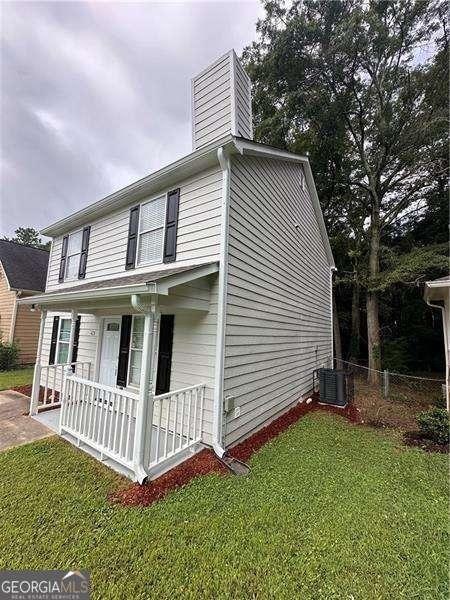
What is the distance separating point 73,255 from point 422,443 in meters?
10.4

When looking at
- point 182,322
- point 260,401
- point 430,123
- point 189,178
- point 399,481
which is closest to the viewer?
point 399,481

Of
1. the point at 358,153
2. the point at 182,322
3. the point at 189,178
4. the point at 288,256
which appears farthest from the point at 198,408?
the point at 358,153

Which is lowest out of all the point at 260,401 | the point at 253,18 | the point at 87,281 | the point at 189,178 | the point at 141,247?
the point at 260,401

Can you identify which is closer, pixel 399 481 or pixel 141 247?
pixel 399 481

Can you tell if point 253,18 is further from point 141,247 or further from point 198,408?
point 198,408

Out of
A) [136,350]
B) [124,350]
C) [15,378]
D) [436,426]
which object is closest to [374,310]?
[436,426]

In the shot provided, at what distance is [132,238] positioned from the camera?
6438 mm

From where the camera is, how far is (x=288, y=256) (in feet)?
24.8

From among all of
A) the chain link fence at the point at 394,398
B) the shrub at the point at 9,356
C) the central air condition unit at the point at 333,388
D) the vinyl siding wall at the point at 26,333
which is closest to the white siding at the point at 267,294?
the central air condition unit at the point at 333,388

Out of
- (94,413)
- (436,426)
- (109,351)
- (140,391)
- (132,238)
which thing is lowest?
(436,426)

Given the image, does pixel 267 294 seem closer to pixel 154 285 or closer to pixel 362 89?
pixel 154 285

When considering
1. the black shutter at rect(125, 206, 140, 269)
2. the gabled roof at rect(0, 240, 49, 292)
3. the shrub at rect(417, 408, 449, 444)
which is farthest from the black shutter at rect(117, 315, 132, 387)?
the gabled roof at rect(0, 240, 49, 292)

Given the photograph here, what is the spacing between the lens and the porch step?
3.98 meters

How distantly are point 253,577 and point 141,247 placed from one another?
5.78 meters
